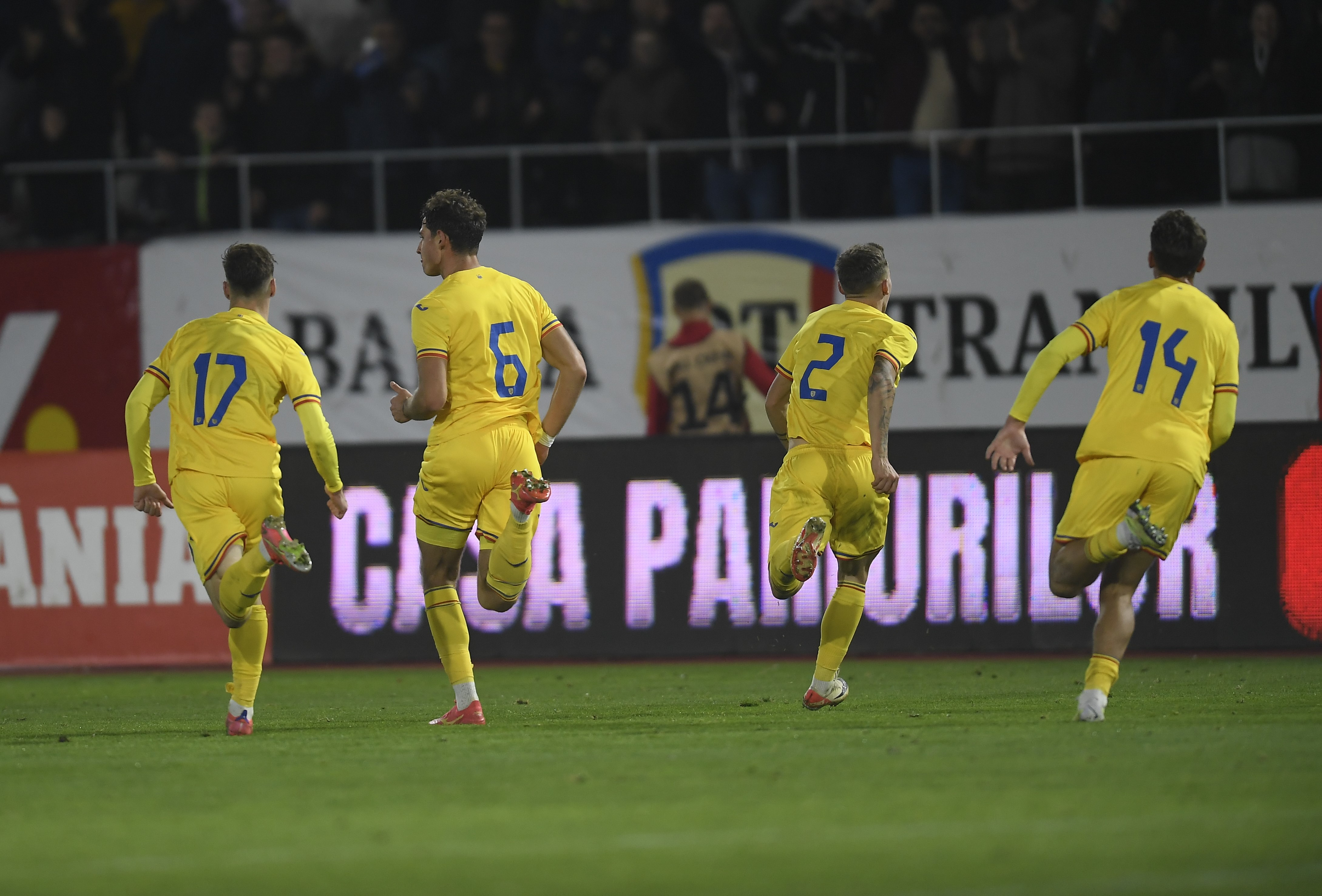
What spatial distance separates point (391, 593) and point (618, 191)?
16.6 ft

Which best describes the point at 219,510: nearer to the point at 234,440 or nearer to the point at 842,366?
the point at 234,440

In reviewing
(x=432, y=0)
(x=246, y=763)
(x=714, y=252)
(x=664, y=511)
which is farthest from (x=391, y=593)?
(x=432, y=0)

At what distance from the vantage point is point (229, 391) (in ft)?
25.2

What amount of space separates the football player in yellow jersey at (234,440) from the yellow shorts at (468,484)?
45cm

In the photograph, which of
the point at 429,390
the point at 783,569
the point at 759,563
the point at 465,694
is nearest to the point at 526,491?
the point at 429,390

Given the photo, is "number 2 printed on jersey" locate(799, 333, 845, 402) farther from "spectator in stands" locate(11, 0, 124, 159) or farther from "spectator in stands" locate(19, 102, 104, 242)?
"spectator in stands" locate(11, 0, 124, 159)

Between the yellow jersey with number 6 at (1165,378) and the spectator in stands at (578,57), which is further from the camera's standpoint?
the spectator in stands at (578,57)

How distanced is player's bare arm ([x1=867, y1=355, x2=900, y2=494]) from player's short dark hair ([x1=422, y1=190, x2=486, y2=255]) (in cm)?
189

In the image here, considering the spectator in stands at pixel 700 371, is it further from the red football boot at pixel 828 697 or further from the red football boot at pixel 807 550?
the red football boot at pixel 807 550

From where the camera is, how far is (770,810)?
5398 millimetres

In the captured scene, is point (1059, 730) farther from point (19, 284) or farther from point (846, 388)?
point (19, 284)

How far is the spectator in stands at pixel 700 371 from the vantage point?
13.6 meters

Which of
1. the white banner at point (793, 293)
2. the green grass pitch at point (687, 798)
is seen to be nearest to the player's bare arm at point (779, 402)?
the green grass pitch at point (687, 798)

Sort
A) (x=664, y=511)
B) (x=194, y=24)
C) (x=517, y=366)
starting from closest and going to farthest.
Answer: (x=517, y=366) → (x=664, y=511) → (x=194, y=24)
